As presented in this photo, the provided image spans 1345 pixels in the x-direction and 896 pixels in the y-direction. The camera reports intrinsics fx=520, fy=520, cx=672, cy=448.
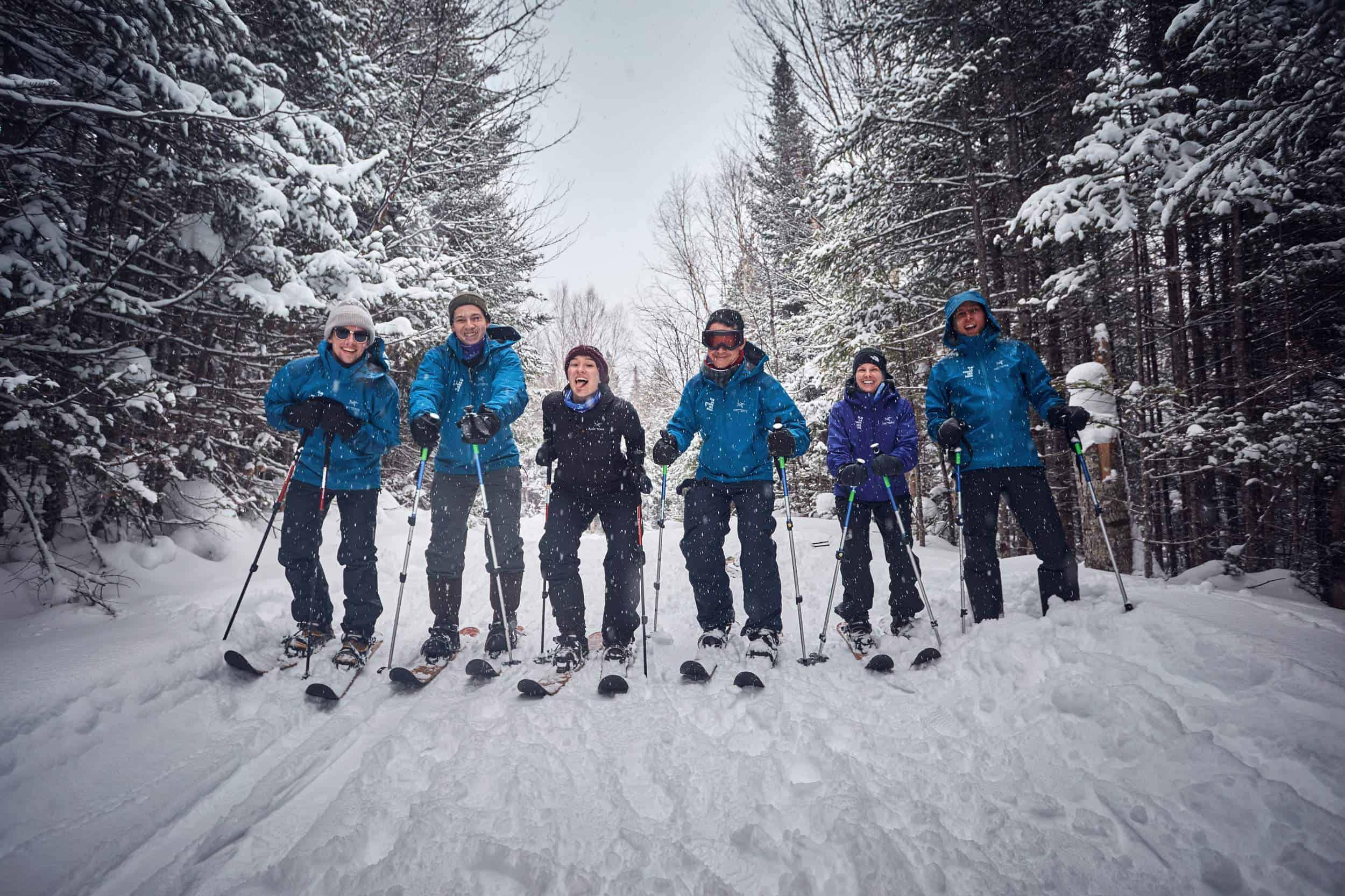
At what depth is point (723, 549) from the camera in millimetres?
3887

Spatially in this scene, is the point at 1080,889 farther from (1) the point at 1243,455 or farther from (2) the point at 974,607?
(1) the point at 1243,455

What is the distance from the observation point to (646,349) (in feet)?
66.3

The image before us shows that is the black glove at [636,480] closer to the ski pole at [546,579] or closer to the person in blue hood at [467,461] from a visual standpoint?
the ski pole at [546,579]

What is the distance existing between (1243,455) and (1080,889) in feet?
17.8

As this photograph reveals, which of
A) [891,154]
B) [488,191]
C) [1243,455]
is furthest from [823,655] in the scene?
[488,191]

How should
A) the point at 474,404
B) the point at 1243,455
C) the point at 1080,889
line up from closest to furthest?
the point at 1080,889, the point at 474,404, the point at 1243,455

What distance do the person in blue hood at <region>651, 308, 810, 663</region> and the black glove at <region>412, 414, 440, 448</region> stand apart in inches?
59.6

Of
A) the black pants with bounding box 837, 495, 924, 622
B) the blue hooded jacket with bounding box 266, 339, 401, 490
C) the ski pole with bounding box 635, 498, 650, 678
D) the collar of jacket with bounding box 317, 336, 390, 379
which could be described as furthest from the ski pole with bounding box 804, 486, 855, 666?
the collar of jacket with bounding box 317, 336, 390, 379

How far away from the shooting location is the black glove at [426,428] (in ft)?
11.4

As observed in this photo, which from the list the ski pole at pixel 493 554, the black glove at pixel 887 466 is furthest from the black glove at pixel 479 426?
the black glove at pixel 887 466

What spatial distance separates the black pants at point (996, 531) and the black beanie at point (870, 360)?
1.23 metres

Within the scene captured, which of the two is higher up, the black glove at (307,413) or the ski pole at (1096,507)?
the black glove at (307,413)

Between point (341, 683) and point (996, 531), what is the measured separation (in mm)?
4460

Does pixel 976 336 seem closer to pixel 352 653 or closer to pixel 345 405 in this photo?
pixel 345 405
